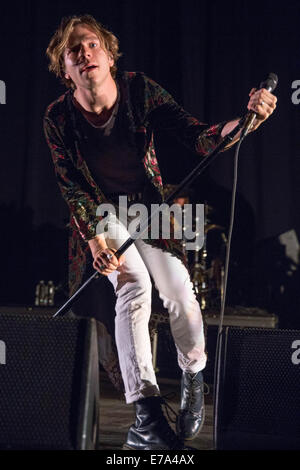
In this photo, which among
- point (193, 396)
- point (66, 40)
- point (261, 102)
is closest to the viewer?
point (261, 102)

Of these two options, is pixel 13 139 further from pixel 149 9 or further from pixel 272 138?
pixel 272 138

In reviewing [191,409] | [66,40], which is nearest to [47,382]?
[191,409]

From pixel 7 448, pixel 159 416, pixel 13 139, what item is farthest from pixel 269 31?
pixel 7 448

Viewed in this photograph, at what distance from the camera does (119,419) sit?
6.67 feet

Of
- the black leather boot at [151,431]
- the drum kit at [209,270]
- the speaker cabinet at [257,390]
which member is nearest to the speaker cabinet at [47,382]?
the black leather boot at [151,431]

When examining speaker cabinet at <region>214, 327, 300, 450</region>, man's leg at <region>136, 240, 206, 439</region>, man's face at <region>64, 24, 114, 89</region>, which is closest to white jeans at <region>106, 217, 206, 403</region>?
man's leg at <region>136, 240, 206, 439</region>

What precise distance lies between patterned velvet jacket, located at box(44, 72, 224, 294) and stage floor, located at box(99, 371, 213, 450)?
1.50 feet

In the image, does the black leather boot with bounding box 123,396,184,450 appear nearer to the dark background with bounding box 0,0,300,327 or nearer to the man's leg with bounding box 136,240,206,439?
the man's leg with bounding box 136,240,206,439

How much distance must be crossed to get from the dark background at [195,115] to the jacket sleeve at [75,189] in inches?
59.7

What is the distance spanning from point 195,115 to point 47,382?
2.37 meters

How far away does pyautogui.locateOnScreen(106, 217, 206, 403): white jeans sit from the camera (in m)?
1.67

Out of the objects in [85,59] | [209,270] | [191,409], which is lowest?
[191,409]

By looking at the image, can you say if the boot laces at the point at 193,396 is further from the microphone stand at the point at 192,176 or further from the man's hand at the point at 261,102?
the man's hand at the point at 261,102

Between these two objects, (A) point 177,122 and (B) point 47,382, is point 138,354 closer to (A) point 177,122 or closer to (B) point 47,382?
(B) point 47,382
